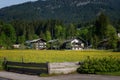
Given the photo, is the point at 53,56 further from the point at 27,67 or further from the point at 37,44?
the point at 37,44

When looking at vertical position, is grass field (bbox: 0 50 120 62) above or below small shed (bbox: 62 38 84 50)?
below

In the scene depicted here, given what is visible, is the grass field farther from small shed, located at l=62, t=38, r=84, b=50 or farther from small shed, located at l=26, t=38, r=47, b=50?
small shed, located at l=26, t=38, r=47, b=50

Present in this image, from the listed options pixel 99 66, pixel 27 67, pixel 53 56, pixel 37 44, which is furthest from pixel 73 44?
pixel 99 66

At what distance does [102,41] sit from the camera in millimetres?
158875

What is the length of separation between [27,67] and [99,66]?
21.2 ft

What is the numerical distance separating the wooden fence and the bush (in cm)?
265

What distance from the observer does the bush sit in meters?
24.9

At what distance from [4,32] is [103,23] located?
2100 inches

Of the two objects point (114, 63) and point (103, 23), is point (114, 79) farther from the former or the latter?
point (103, 23)

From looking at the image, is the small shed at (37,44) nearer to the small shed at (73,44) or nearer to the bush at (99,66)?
the small shed at (73,44)

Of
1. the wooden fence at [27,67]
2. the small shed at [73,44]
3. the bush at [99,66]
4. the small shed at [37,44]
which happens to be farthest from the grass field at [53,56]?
the small shed at [37,44]

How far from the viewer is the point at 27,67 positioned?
28453 millimetres

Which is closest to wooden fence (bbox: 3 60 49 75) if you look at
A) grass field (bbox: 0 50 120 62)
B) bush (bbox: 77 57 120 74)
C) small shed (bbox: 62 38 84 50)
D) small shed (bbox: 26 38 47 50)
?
bush (bbox: 77 57 120 74)

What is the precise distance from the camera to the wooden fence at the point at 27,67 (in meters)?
25.8
